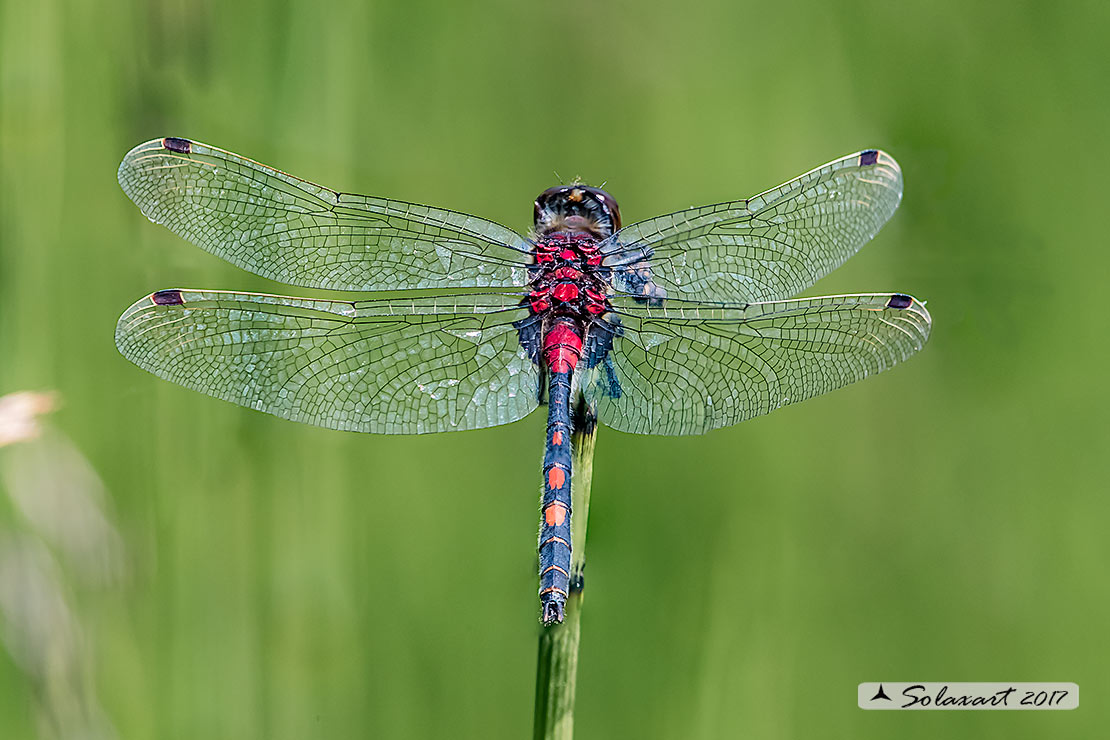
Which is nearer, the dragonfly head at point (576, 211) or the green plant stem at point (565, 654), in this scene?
the green plant stem at point (565, 654)

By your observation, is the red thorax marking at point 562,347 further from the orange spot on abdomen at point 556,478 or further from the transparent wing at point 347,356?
the orange spot on abdomen at point 556,478

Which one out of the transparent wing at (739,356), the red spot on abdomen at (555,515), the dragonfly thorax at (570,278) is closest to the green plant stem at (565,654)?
the red spot on abdomen at (555,515)

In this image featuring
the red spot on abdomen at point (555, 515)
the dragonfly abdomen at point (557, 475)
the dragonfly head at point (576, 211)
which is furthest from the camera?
the dragonfly head at point (576, 211)

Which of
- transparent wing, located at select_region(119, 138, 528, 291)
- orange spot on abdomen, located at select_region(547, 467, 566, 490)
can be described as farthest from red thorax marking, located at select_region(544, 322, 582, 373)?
orange spot on abdomen, located at select_region(547, 467, 566, 490)

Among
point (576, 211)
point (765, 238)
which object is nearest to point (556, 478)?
point (576, 211)

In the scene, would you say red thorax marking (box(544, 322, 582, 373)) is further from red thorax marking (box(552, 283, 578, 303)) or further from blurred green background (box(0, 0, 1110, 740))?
blurred green background (box(0, 0, 1110, 740))

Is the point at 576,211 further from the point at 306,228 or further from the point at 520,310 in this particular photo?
the point at 306,228
